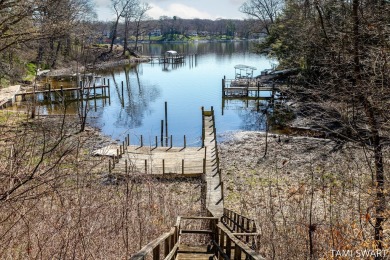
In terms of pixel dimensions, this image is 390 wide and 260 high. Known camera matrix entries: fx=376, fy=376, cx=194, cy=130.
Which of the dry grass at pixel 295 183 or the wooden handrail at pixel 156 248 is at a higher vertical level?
the wooden handrail at pixel 156 248

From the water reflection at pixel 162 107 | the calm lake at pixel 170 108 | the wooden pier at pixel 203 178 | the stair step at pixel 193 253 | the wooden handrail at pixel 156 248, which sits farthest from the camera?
the water reflection at pixel 162 107

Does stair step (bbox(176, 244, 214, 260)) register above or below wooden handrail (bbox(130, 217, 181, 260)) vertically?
below

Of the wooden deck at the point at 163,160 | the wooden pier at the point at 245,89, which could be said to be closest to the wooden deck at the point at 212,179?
the wooden deck at the point at 163,160

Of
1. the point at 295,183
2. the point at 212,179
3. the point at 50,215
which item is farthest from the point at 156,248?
the point at 295,183

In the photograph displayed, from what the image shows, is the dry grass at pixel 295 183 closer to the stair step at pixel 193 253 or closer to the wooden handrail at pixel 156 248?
the stair step at pixel 193 253

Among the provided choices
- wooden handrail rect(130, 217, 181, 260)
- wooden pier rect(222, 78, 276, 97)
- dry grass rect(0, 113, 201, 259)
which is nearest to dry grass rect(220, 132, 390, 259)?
wooden handrail rect(130, 217, 181, 260)

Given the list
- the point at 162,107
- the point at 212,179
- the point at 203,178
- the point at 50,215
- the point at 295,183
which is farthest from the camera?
the point at 162,107

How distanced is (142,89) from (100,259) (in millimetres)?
38837

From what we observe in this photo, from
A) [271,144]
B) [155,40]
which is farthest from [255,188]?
[155,40]

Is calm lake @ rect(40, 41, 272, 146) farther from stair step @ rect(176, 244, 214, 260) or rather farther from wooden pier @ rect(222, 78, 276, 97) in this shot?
stair step @ rect(176, 244, 214, 260)

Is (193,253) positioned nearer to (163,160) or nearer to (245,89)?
(163,160)

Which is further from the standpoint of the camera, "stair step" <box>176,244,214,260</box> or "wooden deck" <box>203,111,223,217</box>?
"wooden deck" <box>203,111,223,217</box>

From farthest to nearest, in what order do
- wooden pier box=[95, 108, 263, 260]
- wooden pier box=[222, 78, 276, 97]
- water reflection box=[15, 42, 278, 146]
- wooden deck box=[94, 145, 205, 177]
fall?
wooden pier box=[222, 78, 276, 97] < water reflection box=[15, 42, 278, 146] < wooden deck box=[94, 145, 205, 177] < wooden pier box=[95, 108, 263, 260]

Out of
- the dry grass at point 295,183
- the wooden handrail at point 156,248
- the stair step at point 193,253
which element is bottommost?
the dry grass at point 295,183
